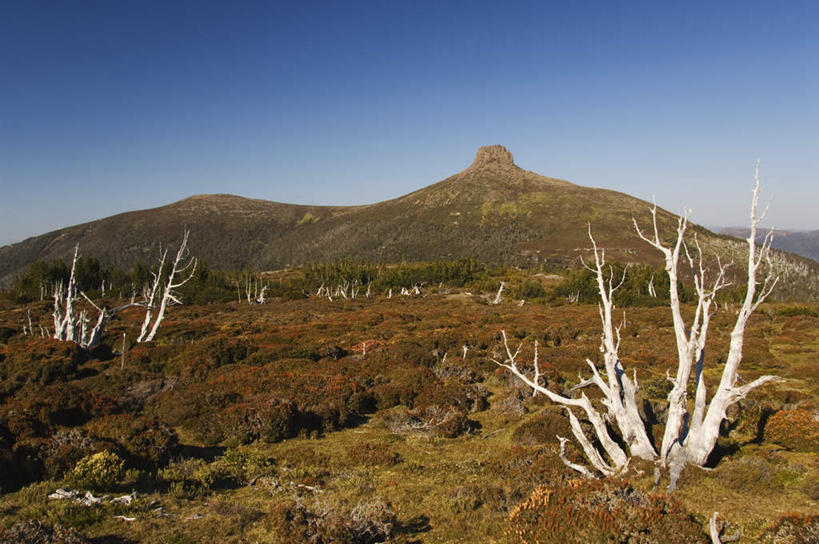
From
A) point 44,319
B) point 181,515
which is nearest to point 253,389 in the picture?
point 181,515

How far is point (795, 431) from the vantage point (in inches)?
435

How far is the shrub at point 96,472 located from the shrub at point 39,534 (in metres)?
2.07

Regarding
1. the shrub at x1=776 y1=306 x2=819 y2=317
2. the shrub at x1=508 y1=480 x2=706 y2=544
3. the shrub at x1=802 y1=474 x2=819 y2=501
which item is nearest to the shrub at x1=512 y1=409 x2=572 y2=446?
the shrub at x1=508 y1=480 x2=706 y2=544

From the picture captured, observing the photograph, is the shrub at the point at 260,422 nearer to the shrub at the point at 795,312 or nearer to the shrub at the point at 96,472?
the shrub at the point at 96,472

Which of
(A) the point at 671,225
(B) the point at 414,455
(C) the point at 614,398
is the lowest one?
(B) the point at 414,455

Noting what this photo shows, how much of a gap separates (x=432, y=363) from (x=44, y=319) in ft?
134

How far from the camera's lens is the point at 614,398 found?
9.52 m

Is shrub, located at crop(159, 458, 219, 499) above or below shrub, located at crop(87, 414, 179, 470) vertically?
below

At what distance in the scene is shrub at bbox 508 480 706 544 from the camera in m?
6.10

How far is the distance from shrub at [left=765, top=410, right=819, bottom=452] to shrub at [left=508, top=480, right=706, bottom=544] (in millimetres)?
6571

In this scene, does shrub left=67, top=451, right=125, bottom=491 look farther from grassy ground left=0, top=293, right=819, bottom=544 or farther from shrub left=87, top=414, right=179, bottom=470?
shrub left=87, top=414, right=179, bottom=470

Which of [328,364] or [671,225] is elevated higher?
[671,225]

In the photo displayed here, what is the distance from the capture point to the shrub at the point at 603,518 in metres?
6.10

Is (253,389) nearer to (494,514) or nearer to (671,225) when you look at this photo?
(494,514)
